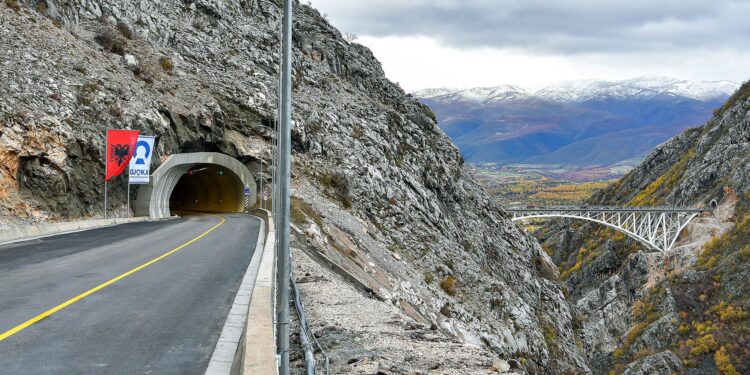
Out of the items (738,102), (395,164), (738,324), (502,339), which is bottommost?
(738,324)

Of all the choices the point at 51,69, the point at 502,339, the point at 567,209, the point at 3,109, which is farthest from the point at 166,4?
the point at 567,209

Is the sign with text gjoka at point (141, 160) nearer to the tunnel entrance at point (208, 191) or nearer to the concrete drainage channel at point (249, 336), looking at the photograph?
the tunnel entrance at point (208, 191)

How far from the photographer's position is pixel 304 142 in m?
46.1

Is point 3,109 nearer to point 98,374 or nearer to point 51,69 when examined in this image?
point 51,69

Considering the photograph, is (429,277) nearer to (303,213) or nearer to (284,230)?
(303,213)

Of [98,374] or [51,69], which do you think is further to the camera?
[51,69]

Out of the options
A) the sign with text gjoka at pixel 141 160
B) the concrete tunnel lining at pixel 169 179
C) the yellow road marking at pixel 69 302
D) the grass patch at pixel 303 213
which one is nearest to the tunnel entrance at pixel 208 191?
the concrete tunnel lining at pixel 169 179

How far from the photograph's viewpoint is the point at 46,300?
10.5 m

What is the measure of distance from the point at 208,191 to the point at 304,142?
20.4 meters

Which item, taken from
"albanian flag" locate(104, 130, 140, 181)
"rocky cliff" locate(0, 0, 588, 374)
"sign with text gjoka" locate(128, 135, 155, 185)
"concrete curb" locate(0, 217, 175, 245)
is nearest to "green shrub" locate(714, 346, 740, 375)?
"rocky cliff" locate(0, 0, 588, 374)

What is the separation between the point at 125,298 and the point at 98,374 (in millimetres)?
4463

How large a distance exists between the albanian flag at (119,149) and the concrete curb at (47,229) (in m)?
2.51

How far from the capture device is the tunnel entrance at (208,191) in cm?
4960

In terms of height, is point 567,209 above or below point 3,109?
below
